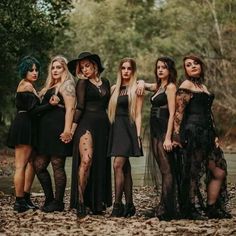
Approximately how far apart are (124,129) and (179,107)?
2.84 feet

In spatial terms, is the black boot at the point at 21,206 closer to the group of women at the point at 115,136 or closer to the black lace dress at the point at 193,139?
the group of women at the point at 115,136

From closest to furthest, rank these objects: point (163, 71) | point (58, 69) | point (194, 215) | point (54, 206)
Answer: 1. point (194, 215)
2. point (163, 71)
3. point (54, 206)
4. point (58, 69)

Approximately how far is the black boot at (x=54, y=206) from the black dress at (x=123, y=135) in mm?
1108

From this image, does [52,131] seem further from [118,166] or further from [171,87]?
[171,87]

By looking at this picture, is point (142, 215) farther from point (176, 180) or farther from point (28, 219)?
point (28, 219)

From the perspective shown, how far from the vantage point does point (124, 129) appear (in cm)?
848

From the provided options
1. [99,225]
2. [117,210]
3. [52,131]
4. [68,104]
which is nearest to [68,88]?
[68,104]

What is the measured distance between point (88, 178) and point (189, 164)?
1.47 m

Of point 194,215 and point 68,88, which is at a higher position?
point 68,88

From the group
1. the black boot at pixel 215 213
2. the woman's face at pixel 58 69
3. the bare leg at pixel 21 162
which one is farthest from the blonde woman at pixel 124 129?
the bare leg at pixel 21 162

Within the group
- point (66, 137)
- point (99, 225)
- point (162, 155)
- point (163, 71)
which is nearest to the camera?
point (99, 225)

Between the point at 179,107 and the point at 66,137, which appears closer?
the point at 179,107

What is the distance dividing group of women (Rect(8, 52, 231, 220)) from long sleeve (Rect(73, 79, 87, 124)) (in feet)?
0.05

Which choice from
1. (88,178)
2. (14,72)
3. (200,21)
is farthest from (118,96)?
(200,21)
